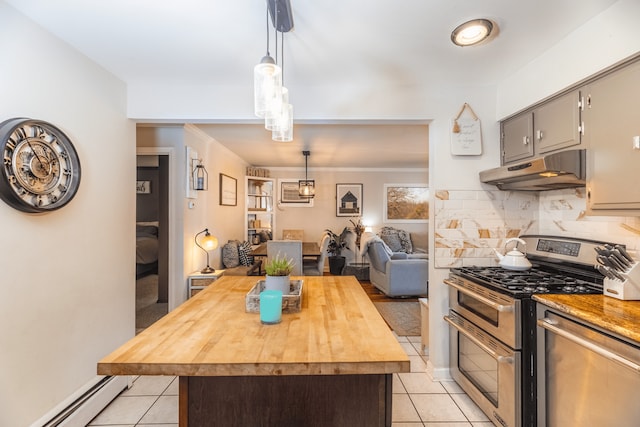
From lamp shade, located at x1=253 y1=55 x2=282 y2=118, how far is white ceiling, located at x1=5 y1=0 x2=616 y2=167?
0.39m


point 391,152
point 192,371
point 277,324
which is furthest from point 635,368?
point 391,152

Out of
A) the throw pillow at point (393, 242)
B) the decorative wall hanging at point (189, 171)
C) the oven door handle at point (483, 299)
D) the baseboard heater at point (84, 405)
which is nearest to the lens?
the oven door handle at point (483, 299)

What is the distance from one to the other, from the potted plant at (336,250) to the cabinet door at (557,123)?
13.2 ft

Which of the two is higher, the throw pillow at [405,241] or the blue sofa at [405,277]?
the throw pillow at [405,241]

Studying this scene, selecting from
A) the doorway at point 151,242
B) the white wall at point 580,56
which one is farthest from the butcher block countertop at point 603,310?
Answer: the doorway at point 151,242

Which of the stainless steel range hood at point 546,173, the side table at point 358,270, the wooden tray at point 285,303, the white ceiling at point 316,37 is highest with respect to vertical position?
the white ceiling at point 316,37

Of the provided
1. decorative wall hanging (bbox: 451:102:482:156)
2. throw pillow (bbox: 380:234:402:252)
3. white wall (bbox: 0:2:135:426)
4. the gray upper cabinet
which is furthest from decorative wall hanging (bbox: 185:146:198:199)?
throw pillow (bbox: 380:234:402:252)

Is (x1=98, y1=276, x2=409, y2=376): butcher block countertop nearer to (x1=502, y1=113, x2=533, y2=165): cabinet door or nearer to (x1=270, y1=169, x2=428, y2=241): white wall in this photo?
(x1=502, y1=113, x2=533, y2=165): cabinet door

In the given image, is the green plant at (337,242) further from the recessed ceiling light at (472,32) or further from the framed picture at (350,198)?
the recessed ceiling light at (472,32)

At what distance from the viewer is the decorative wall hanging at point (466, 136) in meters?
2.35

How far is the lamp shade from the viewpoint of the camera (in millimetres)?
1273

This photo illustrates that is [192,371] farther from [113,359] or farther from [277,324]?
[277,324]

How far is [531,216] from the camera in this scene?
239cm

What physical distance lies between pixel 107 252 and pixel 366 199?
16.4 feet
